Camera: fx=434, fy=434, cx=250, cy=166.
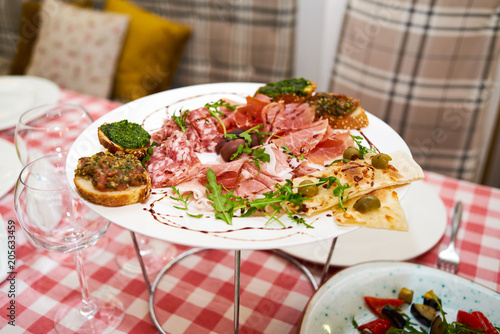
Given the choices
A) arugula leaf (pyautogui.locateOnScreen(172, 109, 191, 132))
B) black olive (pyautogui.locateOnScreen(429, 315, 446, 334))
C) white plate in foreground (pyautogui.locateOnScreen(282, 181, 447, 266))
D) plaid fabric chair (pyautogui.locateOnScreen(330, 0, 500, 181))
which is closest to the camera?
black olive (pyautogui.locateOnScreen(429, 315, 446, 334))

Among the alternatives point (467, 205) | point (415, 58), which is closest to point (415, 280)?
point (467, 205)

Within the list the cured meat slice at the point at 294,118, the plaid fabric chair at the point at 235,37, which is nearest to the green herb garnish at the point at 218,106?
the cured meat slice at the point at 294,118

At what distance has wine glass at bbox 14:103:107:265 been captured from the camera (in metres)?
1.44

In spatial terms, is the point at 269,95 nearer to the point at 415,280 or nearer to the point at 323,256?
the point at 323,256

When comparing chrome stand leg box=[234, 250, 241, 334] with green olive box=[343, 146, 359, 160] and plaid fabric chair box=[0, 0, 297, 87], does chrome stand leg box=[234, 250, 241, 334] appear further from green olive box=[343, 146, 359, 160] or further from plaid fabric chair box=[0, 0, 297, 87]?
plaid fabric chair box=[0, 0, 297, 87]

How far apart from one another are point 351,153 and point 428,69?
5.16 feet

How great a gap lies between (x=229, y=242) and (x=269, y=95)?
723mm

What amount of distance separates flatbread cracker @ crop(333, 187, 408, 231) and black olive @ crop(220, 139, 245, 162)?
1.12 feet

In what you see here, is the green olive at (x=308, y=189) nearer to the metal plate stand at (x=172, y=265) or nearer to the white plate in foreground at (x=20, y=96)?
the metal plate stand at (x=172, y=265)

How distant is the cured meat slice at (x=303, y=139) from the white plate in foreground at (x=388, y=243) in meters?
0.33

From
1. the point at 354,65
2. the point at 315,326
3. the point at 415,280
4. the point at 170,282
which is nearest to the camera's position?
the point at 315,326

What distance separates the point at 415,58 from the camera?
8.07ft

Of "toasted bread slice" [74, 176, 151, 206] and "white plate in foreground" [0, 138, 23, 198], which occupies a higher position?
"toasted bread slice" [74, 176, 151, 206]

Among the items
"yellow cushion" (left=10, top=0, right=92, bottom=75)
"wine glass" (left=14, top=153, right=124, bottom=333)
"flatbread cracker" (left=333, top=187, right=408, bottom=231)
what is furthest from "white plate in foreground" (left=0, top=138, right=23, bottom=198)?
"yellow cushion" (left=10, top=0, right=92, bottom=75)
